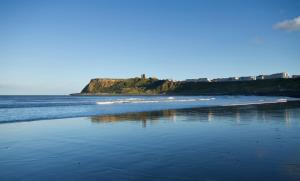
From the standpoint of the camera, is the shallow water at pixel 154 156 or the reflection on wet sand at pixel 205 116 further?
the reflection on wet sand at pixel 205 116

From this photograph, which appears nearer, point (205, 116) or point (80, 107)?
point (205, 116)

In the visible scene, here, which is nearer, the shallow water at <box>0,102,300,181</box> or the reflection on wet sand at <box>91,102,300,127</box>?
the shallow water at <box>0,102,300,181</box>

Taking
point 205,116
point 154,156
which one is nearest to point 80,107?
point 205,116

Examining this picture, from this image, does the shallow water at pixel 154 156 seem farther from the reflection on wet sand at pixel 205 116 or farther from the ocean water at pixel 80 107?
the ocean water at pixel 80 107

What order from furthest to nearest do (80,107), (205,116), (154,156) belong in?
(80,107)
(205,116)
(154,156)

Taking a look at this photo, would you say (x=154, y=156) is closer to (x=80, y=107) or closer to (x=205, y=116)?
(x=205, y=116)

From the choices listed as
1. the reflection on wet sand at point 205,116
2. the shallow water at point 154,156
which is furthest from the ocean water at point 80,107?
the shallow water at point 154,156

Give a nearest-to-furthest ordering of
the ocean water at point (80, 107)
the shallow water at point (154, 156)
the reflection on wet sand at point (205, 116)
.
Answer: the shallow water at point (154, 156)
the reflection on wet sand at point (205, 116)
the ocean water at point (80, 107)

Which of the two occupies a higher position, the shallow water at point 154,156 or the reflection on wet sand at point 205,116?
the shallow water at point 154,156

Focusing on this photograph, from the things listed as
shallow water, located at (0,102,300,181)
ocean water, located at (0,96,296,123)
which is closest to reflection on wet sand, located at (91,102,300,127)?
ocean water, located at (0,96,296,123)

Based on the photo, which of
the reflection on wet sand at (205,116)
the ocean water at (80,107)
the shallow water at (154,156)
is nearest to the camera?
the shallow water at (154,156)

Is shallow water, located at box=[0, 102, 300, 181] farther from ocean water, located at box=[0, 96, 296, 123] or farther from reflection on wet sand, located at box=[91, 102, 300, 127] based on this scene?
ocean water, located at box=[0, 96, 296, 123]

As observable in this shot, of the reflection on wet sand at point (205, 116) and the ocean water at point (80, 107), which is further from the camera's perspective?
the ocean water at point (80, 107)

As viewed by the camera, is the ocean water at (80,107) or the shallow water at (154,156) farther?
the ocean water at (80,107)
